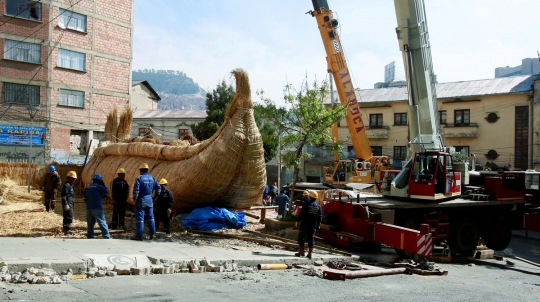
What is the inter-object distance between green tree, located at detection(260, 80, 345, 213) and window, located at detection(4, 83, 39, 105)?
755 inches

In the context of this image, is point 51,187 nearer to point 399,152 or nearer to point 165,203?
point 165,203

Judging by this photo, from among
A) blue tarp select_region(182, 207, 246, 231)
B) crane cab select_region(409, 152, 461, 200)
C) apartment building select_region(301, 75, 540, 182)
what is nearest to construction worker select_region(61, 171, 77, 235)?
blue tarp select_region(182, 207, 246, 231)

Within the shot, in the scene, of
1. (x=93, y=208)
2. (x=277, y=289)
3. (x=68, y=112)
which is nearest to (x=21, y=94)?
(x=68, y=112)

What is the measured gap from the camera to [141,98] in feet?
169

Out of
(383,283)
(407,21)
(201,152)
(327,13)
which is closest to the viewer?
(383,283)

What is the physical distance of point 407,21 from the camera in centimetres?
1421

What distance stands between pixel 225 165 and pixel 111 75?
2251 centimetres

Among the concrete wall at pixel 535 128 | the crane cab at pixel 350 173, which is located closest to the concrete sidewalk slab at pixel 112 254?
the crane cab at pixel 350 173

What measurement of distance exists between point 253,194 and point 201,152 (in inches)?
74.9

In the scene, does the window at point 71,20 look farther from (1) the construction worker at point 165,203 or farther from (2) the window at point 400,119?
(2) the window at point 400,119

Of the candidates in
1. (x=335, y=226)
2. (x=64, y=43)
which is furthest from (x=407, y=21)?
(x=64, y=43)

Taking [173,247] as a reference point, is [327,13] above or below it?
above

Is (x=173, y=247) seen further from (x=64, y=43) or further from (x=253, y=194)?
(x=64, y=43)

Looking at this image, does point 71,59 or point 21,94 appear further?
point 71,59
